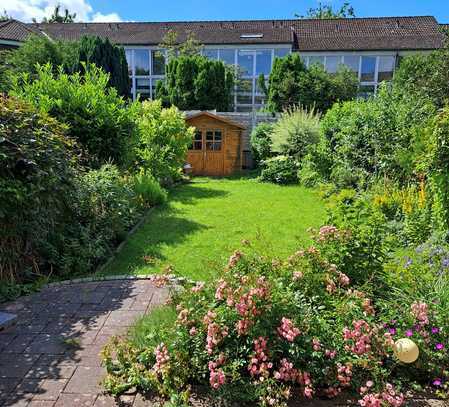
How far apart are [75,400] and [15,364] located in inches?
30.4

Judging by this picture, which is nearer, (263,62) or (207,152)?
(207,152)

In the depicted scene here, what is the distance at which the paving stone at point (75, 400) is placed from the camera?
2766 mm

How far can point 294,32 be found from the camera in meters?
33.5

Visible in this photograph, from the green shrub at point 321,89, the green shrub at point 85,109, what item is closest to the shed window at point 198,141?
the green shrub at point 85,109

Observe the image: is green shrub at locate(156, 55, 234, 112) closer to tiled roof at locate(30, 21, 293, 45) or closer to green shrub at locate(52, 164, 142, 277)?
tiled roof at locate(30, 21, 293, 45)

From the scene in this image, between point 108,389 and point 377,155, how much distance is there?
8859 millimetres

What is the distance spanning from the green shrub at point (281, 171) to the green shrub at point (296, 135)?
1.53 feet

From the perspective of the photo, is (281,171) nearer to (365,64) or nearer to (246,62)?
(246,62)

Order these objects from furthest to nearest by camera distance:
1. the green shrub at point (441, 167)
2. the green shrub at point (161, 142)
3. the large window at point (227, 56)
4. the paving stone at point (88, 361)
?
the large window at point (227, 56)
the green shrub at point (161, 142)
the green shrub at point (441, 167)
the paving stone at point (88, 361)

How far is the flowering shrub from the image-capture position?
2.76 m

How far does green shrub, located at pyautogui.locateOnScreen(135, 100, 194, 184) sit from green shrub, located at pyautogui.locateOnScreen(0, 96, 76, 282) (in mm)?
6342

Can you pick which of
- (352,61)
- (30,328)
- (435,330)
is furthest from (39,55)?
(435,330)

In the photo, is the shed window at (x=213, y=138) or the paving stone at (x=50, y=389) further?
the shed window at (x=213, y=138)

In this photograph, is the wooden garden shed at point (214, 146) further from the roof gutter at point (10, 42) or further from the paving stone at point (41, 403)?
the roof gutter at point (10, 42)
